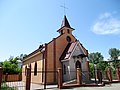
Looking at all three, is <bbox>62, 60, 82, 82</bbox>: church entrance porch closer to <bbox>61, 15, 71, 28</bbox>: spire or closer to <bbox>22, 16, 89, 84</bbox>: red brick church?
<bbox>22, 16, 89, 84</bbox>: red brick church

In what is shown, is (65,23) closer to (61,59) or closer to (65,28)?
(65,28)

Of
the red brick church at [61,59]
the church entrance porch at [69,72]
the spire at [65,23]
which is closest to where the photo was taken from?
the church entrance porch at [69,72]

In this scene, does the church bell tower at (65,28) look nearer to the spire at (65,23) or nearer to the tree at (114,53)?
the spire at (65,23)

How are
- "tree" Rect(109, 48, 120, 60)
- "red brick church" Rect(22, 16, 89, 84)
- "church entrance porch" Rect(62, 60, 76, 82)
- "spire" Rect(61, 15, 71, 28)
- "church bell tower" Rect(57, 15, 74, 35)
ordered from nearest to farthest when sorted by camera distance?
"church entrance porch" Rect(62, 60, 76, 82) → "red brick church" Rect(22, 16, 89, 84) → "church bell tower" Rect(57, 15, 74, 35) → "spire" Rect(61, 15, 71, 28) → "tree" Rect(109, 48, 120, 60)

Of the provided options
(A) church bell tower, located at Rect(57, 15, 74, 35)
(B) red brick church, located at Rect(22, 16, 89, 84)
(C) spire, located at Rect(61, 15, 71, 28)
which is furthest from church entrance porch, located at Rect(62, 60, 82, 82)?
(C) spire, located at Rect(61, 15, 71, 28)

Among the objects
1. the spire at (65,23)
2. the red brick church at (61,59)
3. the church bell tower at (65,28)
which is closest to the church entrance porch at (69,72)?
the red brick church at (61,59)

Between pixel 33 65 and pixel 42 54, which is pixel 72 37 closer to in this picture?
pixel 42 54

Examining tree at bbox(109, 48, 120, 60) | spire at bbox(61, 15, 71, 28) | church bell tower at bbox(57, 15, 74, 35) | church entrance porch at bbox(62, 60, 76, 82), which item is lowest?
church entrance porch at bbox(62, 60, 76, 82)

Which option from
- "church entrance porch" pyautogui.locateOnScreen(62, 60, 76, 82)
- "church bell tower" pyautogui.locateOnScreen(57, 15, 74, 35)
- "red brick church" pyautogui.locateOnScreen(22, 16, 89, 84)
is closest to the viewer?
"church entrance porch" pyautogui.locateOnScreen(62, 60, 76, 82)

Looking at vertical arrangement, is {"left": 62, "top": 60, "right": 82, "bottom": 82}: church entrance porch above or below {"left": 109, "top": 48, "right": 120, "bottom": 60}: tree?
below

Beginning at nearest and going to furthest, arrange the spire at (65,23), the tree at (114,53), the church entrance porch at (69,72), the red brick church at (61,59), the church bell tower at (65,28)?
the church entrance porch at (69,72), the red brick church at (61,59), the church bell tower at (65,28), the spire at (65,23), the tree at (114,53)

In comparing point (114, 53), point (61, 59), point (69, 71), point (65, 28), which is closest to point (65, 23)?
point (65, 28)

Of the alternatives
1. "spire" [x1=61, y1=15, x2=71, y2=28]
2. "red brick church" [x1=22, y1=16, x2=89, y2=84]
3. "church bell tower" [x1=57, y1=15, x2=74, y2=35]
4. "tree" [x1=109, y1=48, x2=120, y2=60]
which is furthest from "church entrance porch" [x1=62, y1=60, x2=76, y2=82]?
"tree" [x1=109, y1=48, x2=120, y2=60]

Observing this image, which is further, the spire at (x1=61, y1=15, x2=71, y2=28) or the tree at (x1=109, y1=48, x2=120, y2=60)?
the tree at (x1=109, y1=48, x2=120, y2=60)
